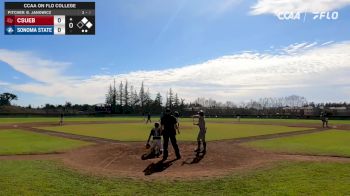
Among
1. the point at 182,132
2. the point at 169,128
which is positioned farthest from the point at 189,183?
the point at 182,132

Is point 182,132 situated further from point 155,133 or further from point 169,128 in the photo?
point 169,128

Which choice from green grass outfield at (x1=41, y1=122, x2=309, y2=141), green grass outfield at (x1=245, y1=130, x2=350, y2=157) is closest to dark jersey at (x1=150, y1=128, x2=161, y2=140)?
green grass outfield at (x1=245, y1=130, x2=350, y2=157)

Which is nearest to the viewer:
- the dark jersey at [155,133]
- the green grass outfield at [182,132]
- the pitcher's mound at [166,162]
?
the pitcher's mound at [166,162]

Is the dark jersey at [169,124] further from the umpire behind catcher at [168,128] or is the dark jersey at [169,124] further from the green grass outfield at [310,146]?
the green grass outfield at [310,146]

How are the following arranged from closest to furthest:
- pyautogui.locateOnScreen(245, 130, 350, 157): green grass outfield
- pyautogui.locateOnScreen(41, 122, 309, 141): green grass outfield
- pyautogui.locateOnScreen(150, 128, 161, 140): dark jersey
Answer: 1. pyautogui.locateOnScreen(150, 128, 161, 140): dark jersey
2. pyautogui.locateOnScreen(245, 130, 350, 157): green grass outfield
3. pyautogui.locateOnScreen(41, 122, 309, 141): green grass outfield

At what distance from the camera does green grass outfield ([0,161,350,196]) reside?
9.24 meters

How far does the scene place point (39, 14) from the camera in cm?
2177

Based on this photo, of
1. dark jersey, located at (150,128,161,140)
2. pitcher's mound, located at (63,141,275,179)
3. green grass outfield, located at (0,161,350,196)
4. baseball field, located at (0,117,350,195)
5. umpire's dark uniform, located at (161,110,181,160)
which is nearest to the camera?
green grass outfield, located at (0,161,350,196)

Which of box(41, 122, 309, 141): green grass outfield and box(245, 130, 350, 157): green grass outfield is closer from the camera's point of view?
box(245, 130, 350, 157): green grass outfield

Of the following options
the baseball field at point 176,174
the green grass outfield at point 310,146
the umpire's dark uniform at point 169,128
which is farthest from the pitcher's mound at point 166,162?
the green grass outfield at point 310,146

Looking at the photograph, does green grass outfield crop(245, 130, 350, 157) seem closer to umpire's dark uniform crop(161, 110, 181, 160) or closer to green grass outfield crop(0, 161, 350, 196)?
green grass outfield crop(0, 161, 350, 196)

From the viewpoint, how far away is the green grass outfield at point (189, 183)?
924 centimetres
